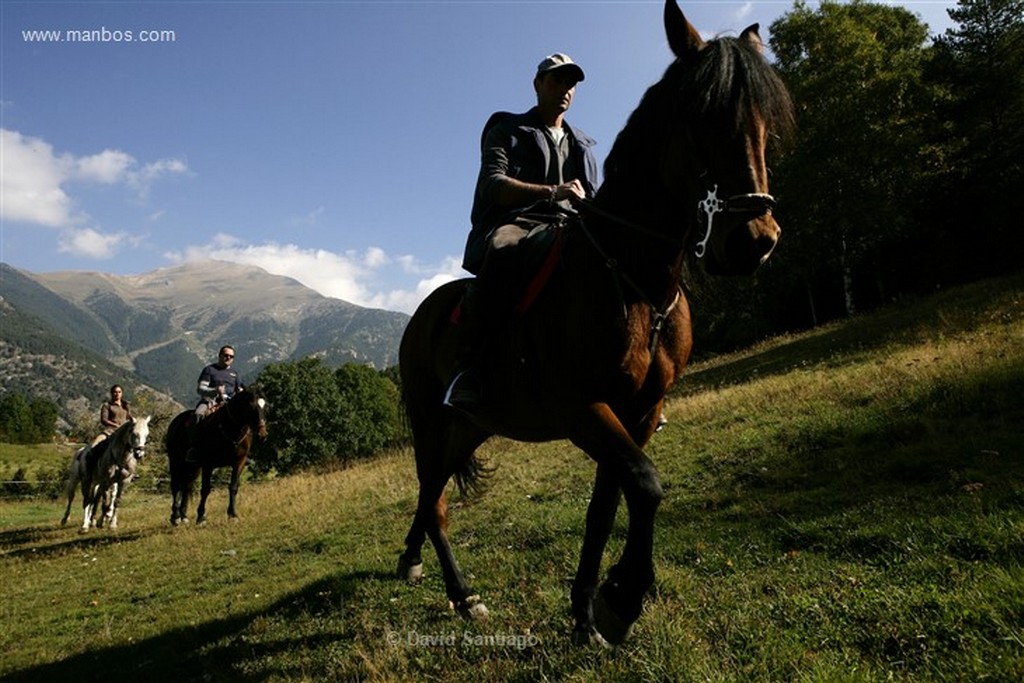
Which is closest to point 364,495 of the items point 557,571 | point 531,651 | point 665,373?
point 557,571

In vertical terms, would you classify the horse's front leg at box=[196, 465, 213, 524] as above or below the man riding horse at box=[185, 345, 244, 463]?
below

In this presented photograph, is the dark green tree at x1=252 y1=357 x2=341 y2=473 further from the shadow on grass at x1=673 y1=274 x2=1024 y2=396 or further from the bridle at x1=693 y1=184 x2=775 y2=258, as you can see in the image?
the bridle at x1=693 y1=184 x2=775 y2=258

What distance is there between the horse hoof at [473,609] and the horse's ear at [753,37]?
189 inches

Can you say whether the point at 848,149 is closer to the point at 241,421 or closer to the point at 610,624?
the point at 241,421

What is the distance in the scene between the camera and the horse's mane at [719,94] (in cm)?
317

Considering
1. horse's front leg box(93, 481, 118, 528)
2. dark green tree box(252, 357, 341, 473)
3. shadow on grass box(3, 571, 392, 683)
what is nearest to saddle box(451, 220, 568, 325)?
shadow on grass box(3, 571, 392, 683)

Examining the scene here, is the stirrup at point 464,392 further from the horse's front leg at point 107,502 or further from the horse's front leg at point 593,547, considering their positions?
the horse's front leg at point 107,502

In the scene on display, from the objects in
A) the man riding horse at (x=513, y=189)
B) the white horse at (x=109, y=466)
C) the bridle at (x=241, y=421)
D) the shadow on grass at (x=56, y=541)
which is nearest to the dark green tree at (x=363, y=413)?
the shadow on grass at (x=56, y=541)

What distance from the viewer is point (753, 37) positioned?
3752mm

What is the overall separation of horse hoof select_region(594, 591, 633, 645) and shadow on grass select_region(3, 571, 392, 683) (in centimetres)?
282

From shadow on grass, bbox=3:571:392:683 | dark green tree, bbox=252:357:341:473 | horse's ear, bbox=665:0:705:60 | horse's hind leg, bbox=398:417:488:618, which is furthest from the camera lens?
dark green tree, bbox=252:357:341:473

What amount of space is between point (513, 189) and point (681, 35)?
5.13 feet

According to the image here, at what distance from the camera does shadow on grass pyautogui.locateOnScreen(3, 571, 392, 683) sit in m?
5.42

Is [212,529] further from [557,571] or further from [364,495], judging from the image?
[557,571]
